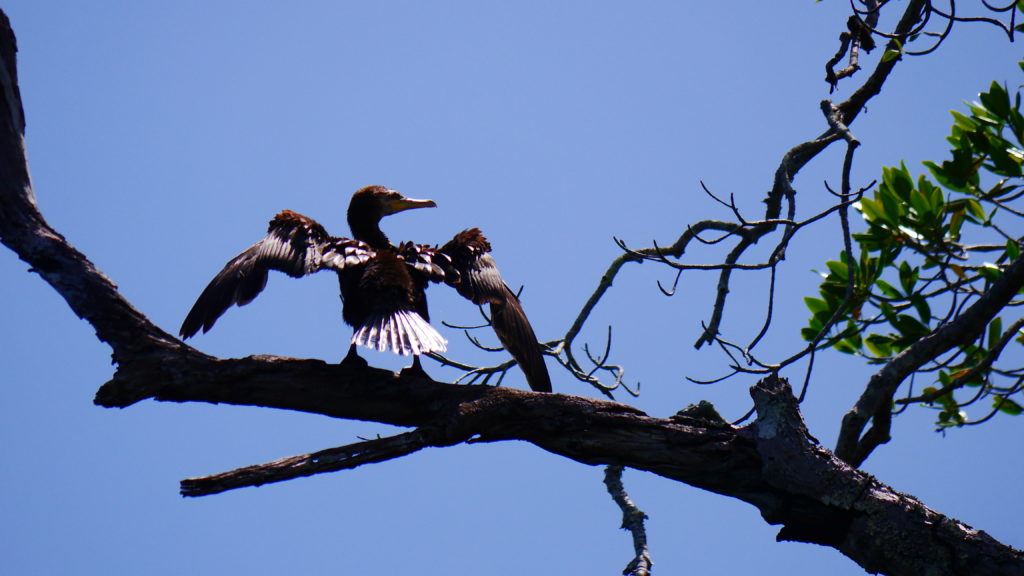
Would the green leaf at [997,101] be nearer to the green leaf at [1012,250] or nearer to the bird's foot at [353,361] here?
the green leaf at [1012,250]

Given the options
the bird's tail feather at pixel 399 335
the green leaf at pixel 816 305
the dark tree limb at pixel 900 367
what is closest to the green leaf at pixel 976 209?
the green leaf at pixel 816 305

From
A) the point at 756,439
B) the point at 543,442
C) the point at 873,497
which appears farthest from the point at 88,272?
the point at 873,497

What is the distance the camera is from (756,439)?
246cm

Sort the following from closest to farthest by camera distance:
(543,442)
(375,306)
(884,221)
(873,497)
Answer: (873,497) < (543,442) < (375,306) < (884,221)

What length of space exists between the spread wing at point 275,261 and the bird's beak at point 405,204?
901 millimetres

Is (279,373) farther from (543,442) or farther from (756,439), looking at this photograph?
(756,439)

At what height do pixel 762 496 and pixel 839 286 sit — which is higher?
pixel 839 286

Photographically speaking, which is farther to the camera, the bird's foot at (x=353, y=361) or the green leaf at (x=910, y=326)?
the green leaf at (x=910, y=326)

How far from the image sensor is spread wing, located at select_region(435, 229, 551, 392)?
10.4ft

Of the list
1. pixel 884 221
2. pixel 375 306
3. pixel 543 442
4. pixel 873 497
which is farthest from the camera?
pixel 884 221

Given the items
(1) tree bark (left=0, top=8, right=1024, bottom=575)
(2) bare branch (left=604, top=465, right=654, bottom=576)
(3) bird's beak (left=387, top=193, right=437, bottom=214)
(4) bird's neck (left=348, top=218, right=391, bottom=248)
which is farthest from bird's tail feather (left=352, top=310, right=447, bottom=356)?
(3) bird's beak (left=387, top=193, right=437, bottom=214)

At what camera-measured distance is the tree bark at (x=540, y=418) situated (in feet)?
7.75

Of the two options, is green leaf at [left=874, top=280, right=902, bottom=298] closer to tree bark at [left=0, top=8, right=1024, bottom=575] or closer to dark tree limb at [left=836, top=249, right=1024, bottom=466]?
dark tree limb at [left=836, top=249, right=1024, bottom=466]

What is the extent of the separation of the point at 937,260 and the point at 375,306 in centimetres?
216
